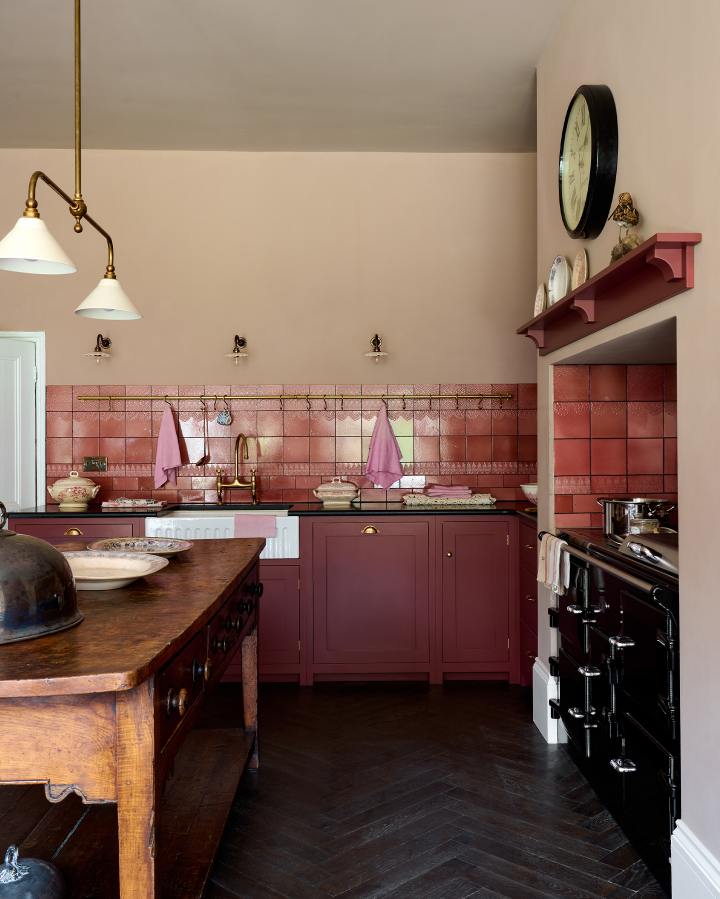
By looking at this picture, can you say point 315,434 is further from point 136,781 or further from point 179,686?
point 136,781

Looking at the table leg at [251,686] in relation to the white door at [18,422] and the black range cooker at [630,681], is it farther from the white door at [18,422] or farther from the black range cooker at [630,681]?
the white door at [18,422]

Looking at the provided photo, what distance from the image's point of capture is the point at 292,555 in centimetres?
385

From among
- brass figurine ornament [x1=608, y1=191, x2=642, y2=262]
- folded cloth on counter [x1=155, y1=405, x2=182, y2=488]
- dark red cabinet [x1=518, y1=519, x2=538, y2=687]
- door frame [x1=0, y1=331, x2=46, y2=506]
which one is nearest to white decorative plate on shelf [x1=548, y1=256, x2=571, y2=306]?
brass figurine ornament [x1=608, y1=191, x2=642, y2=262]

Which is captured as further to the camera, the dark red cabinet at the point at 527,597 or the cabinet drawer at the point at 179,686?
the dark red cabinet at the point at 527,597

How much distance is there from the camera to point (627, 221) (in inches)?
86.4

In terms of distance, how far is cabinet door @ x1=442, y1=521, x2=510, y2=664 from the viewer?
384 cm

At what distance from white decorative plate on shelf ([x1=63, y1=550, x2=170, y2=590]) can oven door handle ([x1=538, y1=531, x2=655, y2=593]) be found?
4.37 feet

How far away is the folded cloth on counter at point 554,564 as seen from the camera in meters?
2.78

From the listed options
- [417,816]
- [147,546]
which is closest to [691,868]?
[417,816]

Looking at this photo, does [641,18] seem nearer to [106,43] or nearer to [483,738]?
[106,43]

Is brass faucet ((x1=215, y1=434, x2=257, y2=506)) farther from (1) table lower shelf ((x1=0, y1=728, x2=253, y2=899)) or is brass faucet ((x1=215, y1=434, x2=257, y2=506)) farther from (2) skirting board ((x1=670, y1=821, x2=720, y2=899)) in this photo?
(2) skirting board ((x1=670, y1=821, x2=720, y2=899))

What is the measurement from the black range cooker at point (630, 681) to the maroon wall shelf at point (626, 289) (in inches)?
29.5

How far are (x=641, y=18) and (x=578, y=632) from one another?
2085 mm

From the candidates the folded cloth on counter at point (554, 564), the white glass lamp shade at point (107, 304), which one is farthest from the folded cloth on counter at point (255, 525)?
the white glass lamp shade at point (107, 304)
